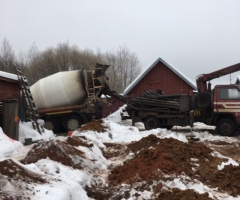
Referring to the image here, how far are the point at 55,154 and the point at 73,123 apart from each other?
1040cm

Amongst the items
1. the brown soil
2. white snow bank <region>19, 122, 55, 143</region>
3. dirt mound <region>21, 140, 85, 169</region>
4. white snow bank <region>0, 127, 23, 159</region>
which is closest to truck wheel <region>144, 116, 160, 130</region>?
white snow bank <region>19, 122, 55, 143</region>

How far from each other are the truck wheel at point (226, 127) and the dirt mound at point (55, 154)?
878cm

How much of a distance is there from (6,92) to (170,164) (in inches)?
363

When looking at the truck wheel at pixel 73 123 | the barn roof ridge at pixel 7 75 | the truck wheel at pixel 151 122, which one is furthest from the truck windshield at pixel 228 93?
the barn roof ridge at pixel 7 75

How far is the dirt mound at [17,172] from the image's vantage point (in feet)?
15.2

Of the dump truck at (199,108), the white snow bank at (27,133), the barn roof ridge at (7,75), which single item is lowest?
the white snow bank at (27,133)

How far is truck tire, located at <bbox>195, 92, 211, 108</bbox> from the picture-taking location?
14.5 m

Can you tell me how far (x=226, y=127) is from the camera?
13844 millimetres

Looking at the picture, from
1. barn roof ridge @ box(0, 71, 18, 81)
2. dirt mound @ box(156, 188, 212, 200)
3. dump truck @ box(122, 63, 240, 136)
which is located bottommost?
dirt mound @ box(156, 188, 212, 200)

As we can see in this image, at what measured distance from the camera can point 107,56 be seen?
61656mm

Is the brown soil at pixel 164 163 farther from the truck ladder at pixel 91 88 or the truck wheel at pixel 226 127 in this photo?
the truck ladder at pixel 91 88

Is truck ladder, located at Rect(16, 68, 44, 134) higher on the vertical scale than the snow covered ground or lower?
higher

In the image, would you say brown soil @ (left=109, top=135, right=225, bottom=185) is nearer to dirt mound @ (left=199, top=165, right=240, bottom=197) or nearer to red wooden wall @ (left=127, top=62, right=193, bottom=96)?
dirt mound @ (left=199, top=165, right=240, bottom=197)

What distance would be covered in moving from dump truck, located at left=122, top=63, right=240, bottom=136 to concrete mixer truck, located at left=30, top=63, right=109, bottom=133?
88.2 inches
